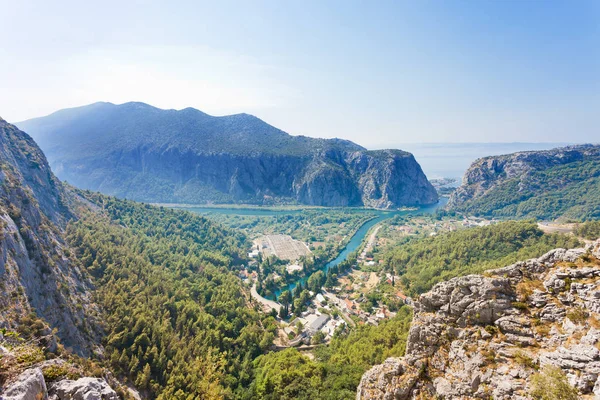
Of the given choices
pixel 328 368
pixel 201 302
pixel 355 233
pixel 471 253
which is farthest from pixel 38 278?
pixel 355 233

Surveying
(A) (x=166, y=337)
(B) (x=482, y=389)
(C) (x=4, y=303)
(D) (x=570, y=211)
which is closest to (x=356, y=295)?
(A) (x=166, y=337)

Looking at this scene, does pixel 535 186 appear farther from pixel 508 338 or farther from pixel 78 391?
pixel 78 391

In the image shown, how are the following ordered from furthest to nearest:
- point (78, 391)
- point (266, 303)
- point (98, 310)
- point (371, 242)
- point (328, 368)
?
point (371, 242)
point (266, 303)
point (98, 310)
point (328, 368)
point (78, 391)

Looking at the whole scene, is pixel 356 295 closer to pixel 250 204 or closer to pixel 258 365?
pixel 258 365

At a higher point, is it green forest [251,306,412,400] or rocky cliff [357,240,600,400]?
rocky cliff [357,240,600,400]

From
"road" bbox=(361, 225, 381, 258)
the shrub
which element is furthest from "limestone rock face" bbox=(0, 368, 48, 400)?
"road" bbox=(361, 225, 381, 258)

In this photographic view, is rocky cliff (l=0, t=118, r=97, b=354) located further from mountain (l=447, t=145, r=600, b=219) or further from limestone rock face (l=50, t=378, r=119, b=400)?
mountain (l=447, t=145, r=600, b=219)
